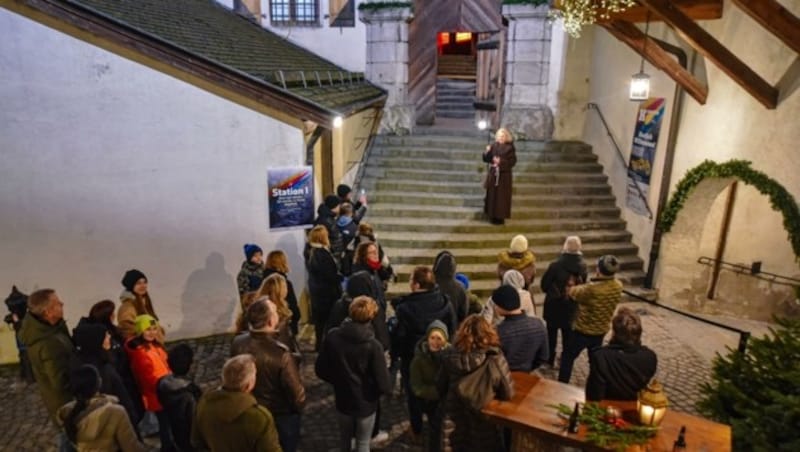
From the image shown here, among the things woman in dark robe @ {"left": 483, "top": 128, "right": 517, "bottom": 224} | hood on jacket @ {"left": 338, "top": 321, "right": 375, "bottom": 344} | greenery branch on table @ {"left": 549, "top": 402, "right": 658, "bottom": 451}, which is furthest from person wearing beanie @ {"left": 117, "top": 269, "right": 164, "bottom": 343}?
woman in dark robe @ {"left": 483, "top": 128, "right": 517, "bottom": 224}

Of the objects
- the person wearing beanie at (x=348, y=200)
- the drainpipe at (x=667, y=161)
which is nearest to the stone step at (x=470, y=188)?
the drainpipe at (x=667, y=161)

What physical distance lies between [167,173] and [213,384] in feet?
8.85

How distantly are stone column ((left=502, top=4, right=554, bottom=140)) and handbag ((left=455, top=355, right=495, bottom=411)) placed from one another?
399 inches

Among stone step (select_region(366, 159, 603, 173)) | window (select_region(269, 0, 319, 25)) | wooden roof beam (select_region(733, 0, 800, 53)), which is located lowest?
stone step (select_region(366, 159, 603, 173))

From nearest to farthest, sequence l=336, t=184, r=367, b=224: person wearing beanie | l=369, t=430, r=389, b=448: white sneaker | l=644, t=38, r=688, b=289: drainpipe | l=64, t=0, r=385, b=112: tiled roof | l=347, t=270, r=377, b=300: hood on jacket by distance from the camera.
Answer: l=347, t=270, r=377, b=300: hood on jacket → l=369, t=430, r=389, b=448: white sneaker → l=64, t=0, r=385, b=112: tiled roof → l=336, t=184, r=367, b=224: person wearing beanie → l=644, t=38, r=688, b=289: drainpipe

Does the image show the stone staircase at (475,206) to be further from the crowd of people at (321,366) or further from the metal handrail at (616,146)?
the crowd of people at (321,366)

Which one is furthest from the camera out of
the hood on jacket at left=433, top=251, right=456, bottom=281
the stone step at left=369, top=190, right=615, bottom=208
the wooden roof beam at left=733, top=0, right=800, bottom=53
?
the stone step at left=369, top=190, right=615, bottom=208

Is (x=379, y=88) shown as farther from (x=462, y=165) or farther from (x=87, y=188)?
(x=87, y=188)

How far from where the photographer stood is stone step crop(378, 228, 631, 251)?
10.0 metres

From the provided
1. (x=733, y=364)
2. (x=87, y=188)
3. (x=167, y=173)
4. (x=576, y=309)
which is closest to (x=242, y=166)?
(x=167, y=173)

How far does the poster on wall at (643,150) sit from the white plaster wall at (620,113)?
11cm

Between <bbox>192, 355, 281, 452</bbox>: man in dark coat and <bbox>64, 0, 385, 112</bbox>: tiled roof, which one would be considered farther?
<bbox>64, 0, 385, 112</bbox>: tiled roof

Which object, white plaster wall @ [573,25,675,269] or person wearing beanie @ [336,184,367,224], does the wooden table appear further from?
white plaster wall @ [573,25,675,269]

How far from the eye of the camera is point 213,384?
6430mm
